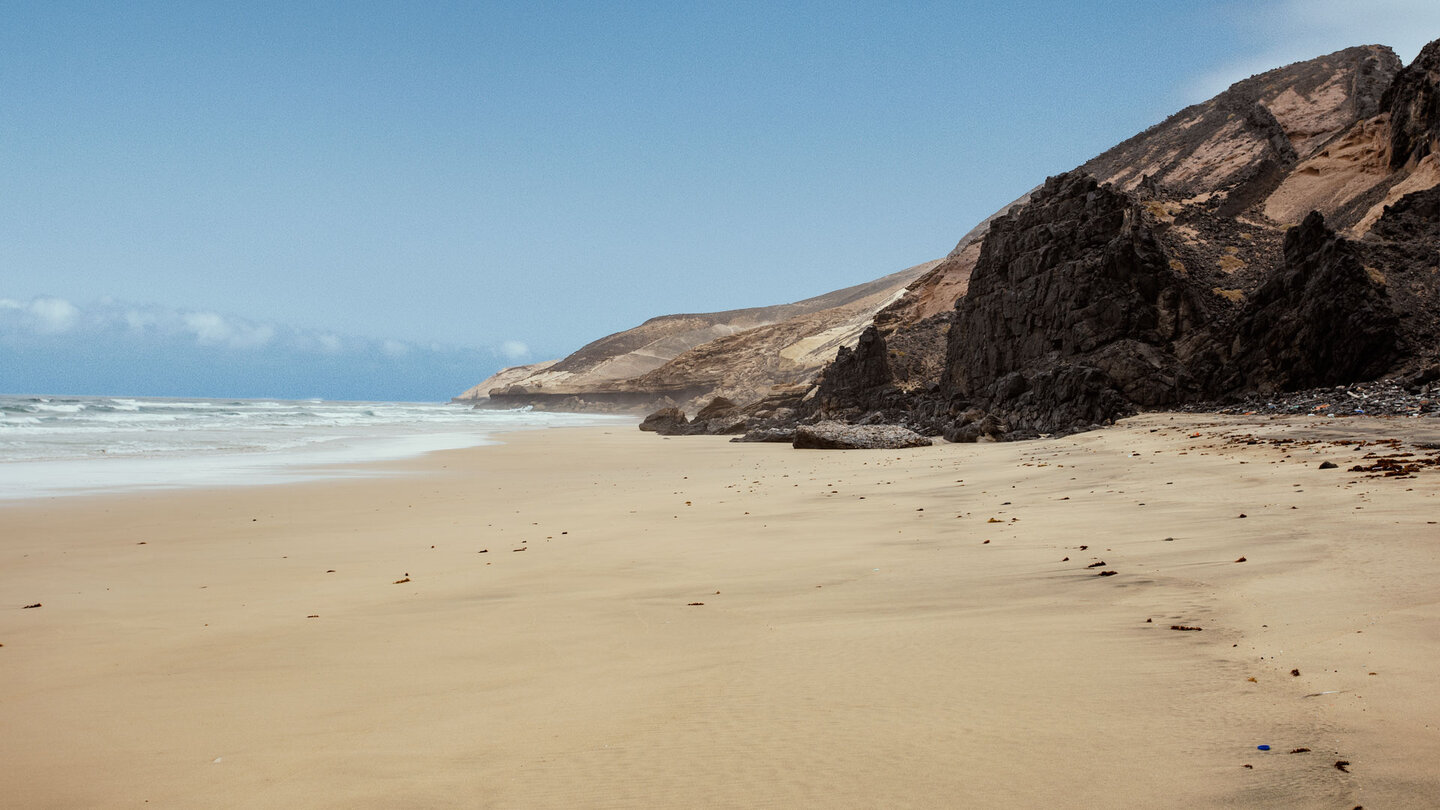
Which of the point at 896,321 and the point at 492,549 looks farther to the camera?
the point at 896,321

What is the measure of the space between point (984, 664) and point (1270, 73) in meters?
53.3

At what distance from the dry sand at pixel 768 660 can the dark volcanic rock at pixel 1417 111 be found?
60.3 feet

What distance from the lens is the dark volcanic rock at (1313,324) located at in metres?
14.4

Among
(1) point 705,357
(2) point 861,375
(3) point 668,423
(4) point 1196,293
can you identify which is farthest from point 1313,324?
(1) point 705,357

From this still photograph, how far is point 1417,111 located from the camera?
66.3 feet

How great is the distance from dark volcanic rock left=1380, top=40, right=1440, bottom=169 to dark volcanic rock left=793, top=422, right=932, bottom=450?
14192 mm

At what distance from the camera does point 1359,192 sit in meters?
21.2

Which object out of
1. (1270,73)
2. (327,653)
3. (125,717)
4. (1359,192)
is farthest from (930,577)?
(1270,73)

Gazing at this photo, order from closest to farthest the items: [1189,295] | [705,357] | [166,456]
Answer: [166,456] → [1189,295] → [705,357]

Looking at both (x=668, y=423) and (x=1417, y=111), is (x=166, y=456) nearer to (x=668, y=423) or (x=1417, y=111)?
(x=668, y=423)

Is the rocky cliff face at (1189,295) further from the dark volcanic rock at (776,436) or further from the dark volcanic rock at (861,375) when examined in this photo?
the dark volcanic rock at (776,436)

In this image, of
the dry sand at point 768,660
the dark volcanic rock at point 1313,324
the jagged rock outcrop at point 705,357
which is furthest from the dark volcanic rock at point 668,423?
the dry sand at point 768,660

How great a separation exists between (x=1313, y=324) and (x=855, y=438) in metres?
8.40

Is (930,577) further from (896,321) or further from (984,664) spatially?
(896,321)
